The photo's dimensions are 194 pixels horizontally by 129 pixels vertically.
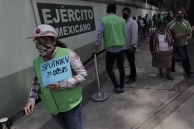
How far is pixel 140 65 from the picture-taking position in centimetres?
606

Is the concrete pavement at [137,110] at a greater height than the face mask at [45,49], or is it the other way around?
the face mask at [45,49]

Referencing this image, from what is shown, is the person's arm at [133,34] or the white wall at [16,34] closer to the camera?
the white wall at [16,34]

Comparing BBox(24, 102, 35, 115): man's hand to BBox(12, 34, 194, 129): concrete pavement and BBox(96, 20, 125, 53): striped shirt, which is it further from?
BBox(96, 20, 125, 53): striped shirt

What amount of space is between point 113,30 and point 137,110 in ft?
5.31

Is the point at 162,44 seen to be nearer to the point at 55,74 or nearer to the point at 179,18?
the point at 179,18

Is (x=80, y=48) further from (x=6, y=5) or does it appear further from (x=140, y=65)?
(x=6, y=5)

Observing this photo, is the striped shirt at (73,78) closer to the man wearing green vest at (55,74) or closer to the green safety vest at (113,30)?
the man wearing green vest at (55,74)

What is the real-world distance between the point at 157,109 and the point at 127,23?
7.13 feet

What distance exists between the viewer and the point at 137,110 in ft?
10.8

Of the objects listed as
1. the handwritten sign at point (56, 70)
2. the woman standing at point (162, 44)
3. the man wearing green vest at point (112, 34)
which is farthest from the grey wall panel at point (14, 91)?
the woman standing at point (162, 44)

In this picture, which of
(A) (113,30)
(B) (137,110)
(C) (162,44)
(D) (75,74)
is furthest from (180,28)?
(D) (75,74)

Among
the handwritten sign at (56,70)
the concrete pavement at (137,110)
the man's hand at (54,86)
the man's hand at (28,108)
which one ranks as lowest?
the concrete pavement at (137,110)

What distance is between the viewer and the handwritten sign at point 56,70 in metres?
1.68

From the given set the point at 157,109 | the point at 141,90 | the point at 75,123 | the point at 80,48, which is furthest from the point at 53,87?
the point at 80,48
